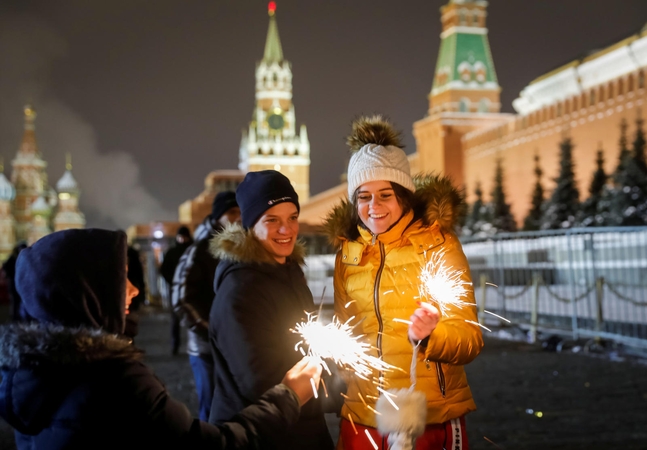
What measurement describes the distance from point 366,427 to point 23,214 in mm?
76672

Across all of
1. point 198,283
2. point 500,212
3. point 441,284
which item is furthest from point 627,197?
point 441,284

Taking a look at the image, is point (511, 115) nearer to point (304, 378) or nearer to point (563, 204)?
point (563, 204)

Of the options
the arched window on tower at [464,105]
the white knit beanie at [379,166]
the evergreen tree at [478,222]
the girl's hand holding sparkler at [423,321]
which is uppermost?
the arched window on tower at [464,105]

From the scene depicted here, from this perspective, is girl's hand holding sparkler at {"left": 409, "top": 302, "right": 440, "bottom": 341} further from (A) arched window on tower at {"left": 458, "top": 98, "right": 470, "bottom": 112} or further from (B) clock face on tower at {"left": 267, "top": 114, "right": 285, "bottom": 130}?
(B) clock face on tower at {"left": 267, "top": 114, "right": 285, "bottom": 130}

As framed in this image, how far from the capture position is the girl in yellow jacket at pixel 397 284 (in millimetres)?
1885

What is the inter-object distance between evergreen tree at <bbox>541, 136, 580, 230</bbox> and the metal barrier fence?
39.8 ft

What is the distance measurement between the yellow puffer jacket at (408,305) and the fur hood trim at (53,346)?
744 mm

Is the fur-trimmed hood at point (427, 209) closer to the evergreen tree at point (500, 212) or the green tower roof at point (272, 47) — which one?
the evergreen tree at point (500, 212)

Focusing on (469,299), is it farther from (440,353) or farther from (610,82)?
(610,82)

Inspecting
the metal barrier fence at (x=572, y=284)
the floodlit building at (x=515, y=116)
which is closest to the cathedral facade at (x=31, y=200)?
the floodlit building at (x=515, y=116)

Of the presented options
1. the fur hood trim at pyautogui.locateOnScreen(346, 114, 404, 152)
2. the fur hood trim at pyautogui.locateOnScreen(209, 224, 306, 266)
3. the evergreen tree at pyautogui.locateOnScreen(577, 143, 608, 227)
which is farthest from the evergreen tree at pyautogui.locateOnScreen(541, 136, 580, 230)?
the fur hood trim at pyautogui.locateOnScreen(209, 224, 306, 266)

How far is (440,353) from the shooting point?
1783mm

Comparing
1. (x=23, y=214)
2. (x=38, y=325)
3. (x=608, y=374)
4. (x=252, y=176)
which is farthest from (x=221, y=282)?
(x=23, y=214)

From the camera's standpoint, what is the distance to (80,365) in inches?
51.9
